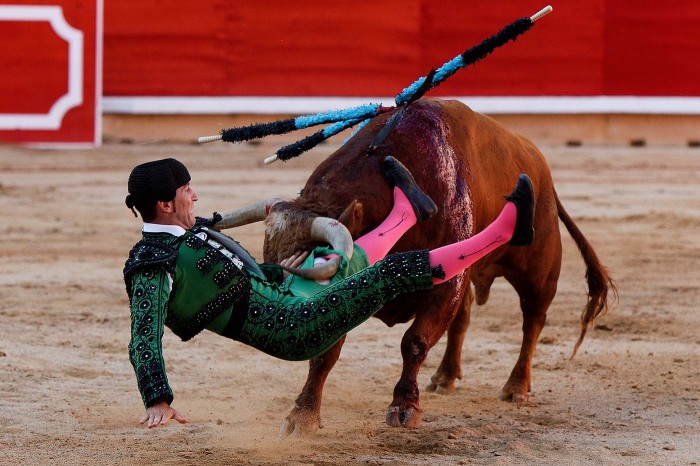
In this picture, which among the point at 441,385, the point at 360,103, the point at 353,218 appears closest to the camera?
the point at 353,218

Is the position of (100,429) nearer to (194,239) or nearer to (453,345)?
(194,239)

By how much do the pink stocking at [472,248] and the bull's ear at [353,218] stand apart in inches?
13.5

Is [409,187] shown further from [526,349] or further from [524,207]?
[526,349]

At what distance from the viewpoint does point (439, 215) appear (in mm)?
3520

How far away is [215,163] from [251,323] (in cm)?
608

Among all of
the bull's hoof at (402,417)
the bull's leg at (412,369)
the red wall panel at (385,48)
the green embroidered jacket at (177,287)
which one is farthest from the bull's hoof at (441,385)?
the red wall panel at (385,48)

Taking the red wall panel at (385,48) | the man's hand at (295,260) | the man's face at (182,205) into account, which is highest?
the red wall panel at (385,48)

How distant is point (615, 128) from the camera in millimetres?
10023

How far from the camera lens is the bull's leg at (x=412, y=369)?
326 centimetres

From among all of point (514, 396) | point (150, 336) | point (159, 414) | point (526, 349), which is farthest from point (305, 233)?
point (526, 349)

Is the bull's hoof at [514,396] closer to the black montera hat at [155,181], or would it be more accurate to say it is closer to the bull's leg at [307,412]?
the bull's leg at [307,412]

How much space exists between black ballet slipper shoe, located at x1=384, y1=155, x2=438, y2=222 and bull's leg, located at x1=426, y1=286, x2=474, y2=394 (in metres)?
0.72

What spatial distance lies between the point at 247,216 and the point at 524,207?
79 cm

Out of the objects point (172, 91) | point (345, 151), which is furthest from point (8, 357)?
point (172, 91)
